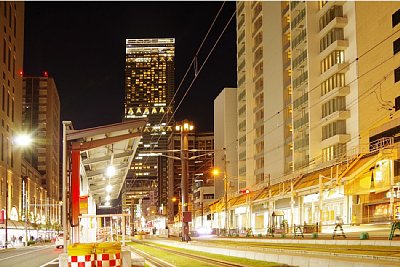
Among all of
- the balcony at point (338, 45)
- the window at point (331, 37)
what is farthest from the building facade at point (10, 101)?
the balcony at point (338, 45)

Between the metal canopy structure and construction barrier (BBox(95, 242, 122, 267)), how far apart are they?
14.9 ft

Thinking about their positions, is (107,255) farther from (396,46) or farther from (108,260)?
(396,46)

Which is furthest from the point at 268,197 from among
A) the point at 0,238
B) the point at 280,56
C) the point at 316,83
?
the point at 0,238

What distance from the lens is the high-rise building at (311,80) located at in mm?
53062

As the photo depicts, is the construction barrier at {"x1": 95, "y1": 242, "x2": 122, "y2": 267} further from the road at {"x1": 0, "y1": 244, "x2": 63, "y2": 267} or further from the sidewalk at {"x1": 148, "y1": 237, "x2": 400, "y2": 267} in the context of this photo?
the road at {"x1": 0, "y1": 244, "x2": 63, "y2": 267}

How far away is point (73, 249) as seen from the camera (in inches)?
534

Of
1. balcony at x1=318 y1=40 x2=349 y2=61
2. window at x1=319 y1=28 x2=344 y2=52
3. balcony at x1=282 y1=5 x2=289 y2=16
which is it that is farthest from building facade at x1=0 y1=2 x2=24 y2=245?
balcony at x1=318 y1=40 x2=349 y2=61

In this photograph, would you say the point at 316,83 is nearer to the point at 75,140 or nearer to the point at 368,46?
the point at 368,46

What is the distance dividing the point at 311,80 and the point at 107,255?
55.1m

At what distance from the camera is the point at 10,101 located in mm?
99438

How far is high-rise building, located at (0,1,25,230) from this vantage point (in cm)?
9212

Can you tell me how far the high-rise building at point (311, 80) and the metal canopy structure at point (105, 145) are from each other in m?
28.9

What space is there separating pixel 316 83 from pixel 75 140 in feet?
167

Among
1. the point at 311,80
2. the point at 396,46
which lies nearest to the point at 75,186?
the point at 396,46
